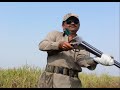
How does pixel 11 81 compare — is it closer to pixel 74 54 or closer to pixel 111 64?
pixel 74 54

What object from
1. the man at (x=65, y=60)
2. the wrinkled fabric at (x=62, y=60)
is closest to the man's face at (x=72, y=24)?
the man at (x=65, y=60)

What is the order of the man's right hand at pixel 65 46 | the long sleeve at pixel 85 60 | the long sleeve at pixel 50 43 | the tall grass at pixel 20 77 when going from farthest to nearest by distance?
1. the tall grass at pixel 20 77
2. the long sleeve at pixel 85 60
3. the long sleeve at pixel 50 43
4. the man's right hand at pixel 65 46

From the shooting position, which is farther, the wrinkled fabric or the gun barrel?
the wrinkled fabric

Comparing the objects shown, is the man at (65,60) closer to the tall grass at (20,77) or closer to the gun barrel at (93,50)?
the gun barrel at (93,50)

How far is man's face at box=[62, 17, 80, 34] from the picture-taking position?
5.03 metres

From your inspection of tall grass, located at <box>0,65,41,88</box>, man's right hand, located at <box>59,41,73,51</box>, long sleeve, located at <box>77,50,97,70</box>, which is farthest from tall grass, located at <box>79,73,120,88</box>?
man's right hand, located at <box>59,41,73,51</box>

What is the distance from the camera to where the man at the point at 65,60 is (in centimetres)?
498

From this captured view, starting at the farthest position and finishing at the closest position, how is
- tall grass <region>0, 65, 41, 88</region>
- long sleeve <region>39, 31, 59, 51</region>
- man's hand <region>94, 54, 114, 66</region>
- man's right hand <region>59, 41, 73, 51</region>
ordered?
tall grass <region>0, 65, 41, 88</region> < long sleeve <region>39, 31, 59, 51</region> < man's right hand <region>59, 41, 73, 51</region> < man's hand <region>94, 54, 114, 66</region>

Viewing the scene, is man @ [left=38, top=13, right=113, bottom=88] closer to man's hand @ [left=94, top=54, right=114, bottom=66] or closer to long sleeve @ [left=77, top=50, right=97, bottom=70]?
long sleeve @ [left=77, top=50, right=97, bottom=70]

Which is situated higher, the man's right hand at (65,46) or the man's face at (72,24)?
the man's face at (72,24)

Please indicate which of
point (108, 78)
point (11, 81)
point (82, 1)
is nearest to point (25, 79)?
point (11, 81)

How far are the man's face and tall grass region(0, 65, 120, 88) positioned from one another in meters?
3.45

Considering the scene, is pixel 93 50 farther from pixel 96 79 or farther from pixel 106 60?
pixel 96 79

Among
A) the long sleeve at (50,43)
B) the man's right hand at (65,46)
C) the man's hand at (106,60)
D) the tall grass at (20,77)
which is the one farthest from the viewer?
the tall grass at (20,77)
